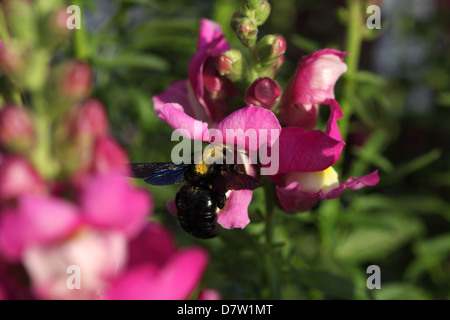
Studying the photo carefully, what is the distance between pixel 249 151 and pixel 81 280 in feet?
1.41

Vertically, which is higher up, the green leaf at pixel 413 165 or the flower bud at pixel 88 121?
the green leaf at pixel 413 165

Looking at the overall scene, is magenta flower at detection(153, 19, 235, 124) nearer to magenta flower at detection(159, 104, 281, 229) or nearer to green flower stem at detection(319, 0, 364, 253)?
magenta flower at detection(159, 104, 281, 229)

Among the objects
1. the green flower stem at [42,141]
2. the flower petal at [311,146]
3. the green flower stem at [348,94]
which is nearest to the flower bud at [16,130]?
the green flower stem at [42,141]

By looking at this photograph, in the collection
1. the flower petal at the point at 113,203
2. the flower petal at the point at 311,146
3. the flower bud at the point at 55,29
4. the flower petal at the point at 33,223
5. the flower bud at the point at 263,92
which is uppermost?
the flower bud at the point at 263,92

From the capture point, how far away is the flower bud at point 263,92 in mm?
917

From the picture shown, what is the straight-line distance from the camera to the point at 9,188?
518mm

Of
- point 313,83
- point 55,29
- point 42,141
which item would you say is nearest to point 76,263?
point 42,141

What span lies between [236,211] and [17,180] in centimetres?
45

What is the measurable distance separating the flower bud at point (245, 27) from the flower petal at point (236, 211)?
27cm

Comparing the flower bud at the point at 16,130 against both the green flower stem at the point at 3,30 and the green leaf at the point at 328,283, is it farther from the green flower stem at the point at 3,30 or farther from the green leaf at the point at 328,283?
the green leaf at the point at 328,283

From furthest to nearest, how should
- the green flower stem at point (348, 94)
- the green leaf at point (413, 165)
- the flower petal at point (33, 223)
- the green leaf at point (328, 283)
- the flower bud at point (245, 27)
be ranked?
1. the green flower stem at point (348, 94)
2. the green leaf at point (413, 165)
3. the green leaf at point (328, 283)
4. the flower bud at point (245, 27)
5. the flower petal at point (33, 223)

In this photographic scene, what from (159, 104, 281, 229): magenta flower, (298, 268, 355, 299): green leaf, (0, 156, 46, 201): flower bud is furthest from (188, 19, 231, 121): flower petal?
(0, 156, 46, 201): flower bud

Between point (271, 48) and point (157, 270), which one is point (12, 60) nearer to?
point (157, 270)
